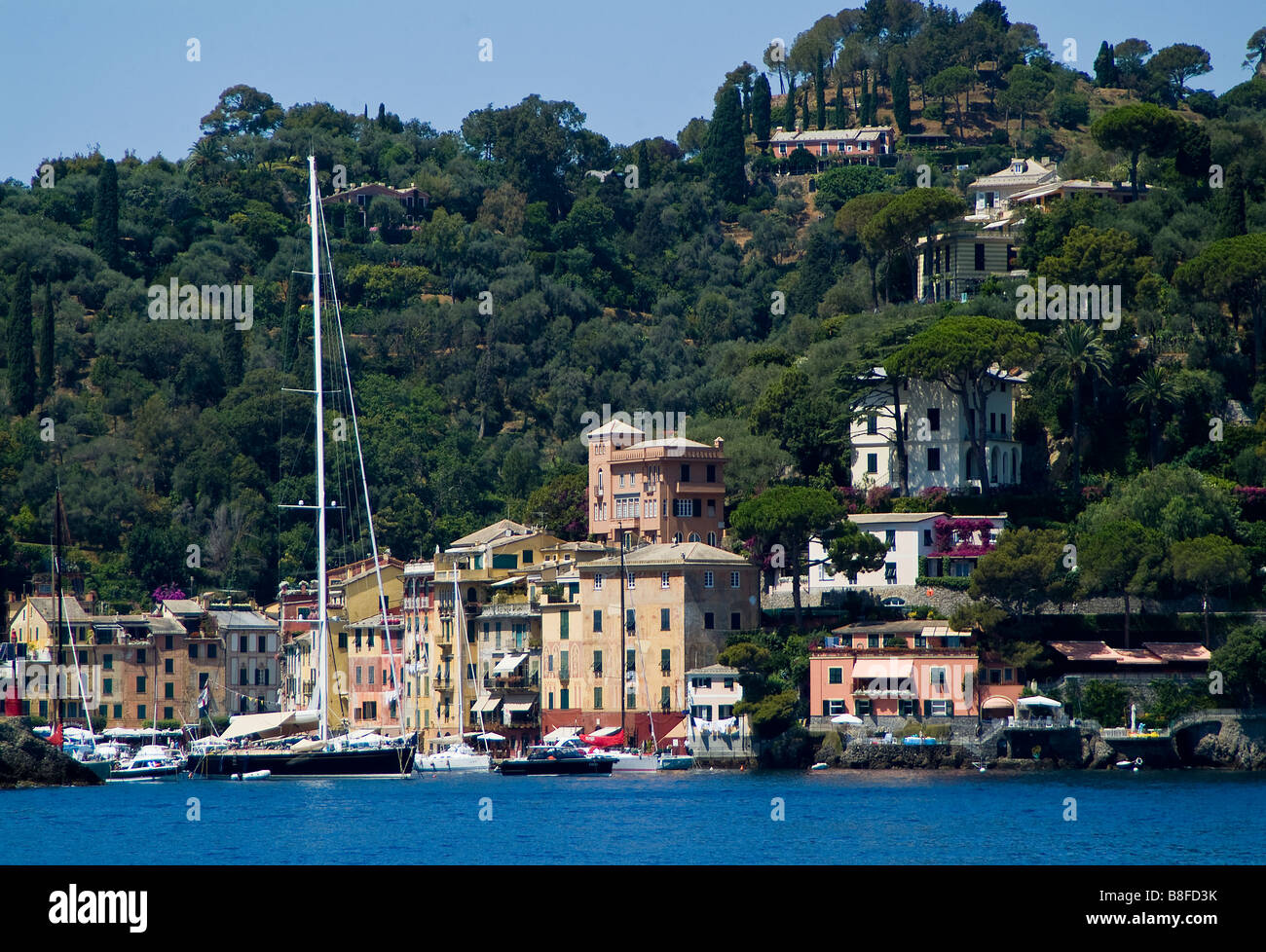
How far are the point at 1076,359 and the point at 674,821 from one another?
41.3 meters

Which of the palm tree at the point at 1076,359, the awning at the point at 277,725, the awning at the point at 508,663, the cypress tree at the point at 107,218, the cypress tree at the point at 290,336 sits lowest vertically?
the awning at the point at 277,725

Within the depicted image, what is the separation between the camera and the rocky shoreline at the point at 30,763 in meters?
71.6

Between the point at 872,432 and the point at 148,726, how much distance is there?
46478 millimetres

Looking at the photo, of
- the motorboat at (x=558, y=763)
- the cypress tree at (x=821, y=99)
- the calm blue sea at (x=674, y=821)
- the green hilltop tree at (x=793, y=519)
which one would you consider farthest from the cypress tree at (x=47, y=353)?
the cypress tree at (x=821, y=99)

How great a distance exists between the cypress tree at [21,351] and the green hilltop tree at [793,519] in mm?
63860

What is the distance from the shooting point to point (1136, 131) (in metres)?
110

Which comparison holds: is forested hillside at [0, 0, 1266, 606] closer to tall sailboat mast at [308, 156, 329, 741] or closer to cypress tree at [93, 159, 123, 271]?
cypress tree at [93, 159, 123, 271]

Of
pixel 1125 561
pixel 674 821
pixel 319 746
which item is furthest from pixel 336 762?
pixel 1125 561

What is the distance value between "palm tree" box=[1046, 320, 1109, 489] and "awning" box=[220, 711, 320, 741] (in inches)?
1482

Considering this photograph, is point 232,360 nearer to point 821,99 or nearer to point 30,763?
point 30,763

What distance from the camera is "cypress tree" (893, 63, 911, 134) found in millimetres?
192000

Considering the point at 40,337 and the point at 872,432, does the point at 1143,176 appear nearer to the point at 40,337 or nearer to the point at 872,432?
the point at 872,432

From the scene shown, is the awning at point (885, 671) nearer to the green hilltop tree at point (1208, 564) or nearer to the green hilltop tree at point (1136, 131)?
the green hilltop tree at point (1208, 564)
